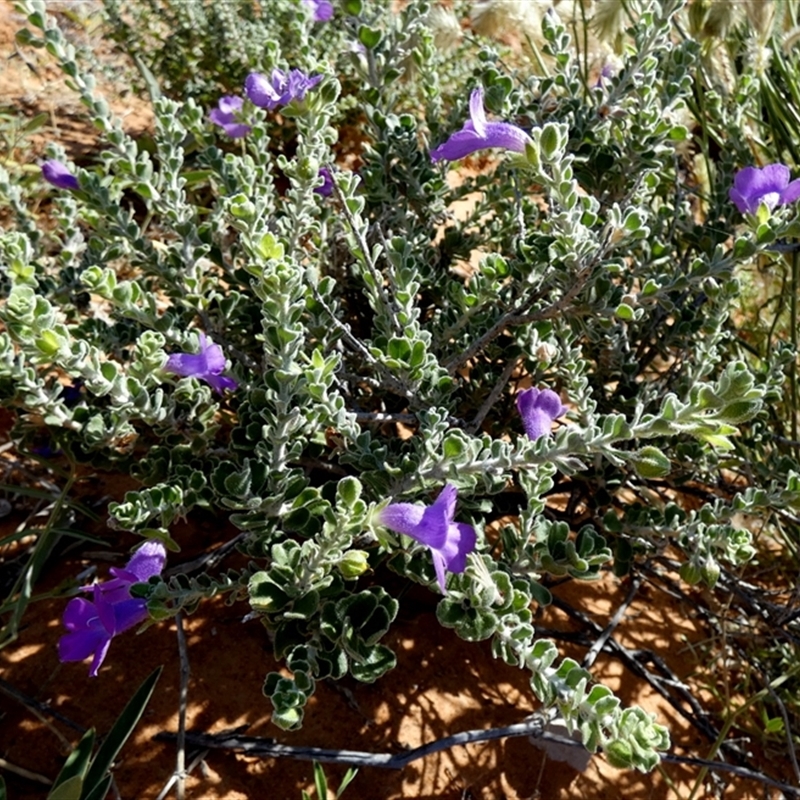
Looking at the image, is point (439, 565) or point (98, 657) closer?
point (439, 565)

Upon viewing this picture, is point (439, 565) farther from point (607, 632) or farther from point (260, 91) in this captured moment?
point (260, 91)

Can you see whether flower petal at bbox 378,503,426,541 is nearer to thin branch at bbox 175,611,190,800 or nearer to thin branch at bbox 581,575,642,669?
thin branch at bbox 175,611,190,800

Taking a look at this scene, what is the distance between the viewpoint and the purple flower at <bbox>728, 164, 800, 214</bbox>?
1.23m

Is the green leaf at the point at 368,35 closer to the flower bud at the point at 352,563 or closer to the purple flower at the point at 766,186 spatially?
the purple flower at the point at 766,186

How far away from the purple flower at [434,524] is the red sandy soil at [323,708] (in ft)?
1.82

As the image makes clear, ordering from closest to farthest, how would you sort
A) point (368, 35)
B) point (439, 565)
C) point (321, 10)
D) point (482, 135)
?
1. point (439, 565)
2. point (482, 135)
3. point (368, 35)
4. point (321, 10)

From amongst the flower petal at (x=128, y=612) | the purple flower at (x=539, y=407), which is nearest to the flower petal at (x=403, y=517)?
the purple flower at (x=539, y=407)

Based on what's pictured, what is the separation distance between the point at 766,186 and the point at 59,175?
4.48 feet

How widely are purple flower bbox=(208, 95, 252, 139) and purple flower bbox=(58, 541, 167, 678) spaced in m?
1.04

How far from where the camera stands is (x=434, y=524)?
973 millimetres

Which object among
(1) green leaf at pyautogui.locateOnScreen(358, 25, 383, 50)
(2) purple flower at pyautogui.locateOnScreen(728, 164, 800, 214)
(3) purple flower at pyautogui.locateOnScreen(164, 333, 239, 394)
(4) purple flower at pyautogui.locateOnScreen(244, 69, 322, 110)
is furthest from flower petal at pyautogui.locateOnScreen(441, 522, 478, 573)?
(1) green leaf at pyautogui.locateOnScreen(358, 25, 383, 50)

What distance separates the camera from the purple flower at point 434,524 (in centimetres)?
97

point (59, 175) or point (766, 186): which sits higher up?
point (766, 186)

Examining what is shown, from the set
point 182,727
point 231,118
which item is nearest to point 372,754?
point 182,727
